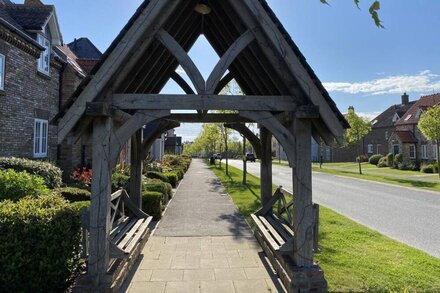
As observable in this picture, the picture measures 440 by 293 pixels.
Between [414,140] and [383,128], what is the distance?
14.7 m

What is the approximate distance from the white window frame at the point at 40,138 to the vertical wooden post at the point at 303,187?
12485 mm

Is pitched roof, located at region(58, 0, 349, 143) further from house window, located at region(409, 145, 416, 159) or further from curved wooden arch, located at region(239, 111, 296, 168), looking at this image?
house window, located at region(409, 145, 416, 159)

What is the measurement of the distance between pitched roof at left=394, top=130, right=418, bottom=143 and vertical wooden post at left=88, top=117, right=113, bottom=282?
141 ft

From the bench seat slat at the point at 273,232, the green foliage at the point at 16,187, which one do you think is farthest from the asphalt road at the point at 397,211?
the green foliage at the point at 16,187

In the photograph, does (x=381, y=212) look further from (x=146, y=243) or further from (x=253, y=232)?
(x=146, y=243)

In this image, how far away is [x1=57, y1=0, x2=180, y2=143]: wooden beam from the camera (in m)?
4.94

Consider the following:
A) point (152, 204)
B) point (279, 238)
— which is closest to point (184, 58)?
point (279, 238)

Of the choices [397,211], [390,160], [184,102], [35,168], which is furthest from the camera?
[390,160]

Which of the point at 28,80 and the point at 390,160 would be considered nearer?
the point at 28,80

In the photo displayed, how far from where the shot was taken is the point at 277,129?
527 cm

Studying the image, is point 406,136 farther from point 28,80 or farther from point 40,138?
point 28,80

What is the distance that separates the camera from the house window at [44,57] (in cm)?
1418

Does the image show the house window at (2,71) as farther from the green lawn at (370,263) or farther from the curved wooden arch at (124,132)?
the green lawn at (370,263)

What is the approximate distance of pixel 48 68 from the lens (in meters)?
15.0
